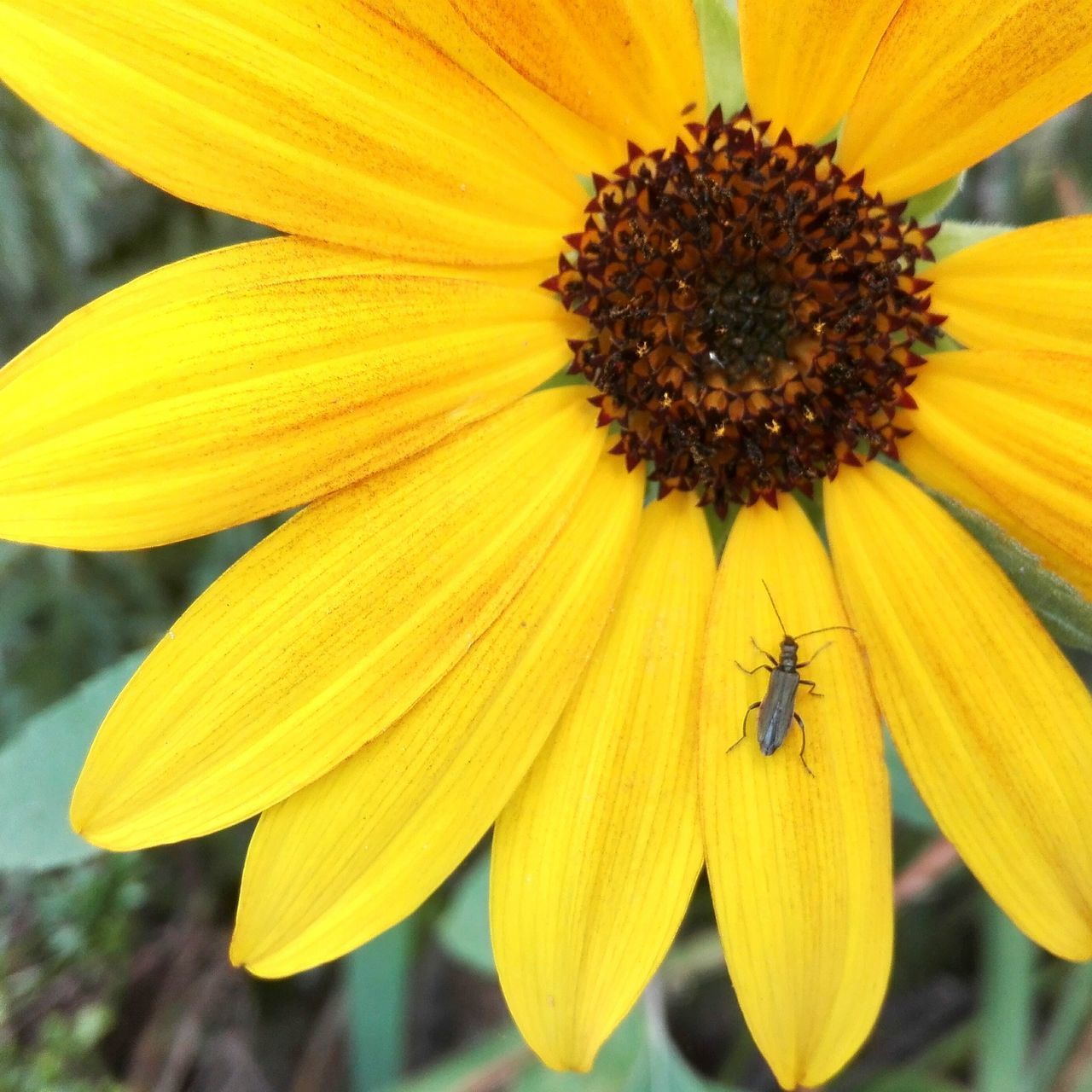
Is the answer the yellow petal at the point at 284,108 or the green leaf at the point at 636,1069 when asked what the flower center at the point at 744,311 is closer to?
the yellow petal at the point at 284,108

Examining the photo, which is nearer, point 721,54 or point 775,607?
point 721,54

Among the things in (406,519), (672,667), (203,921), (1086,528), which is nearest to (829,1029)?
(672,667)

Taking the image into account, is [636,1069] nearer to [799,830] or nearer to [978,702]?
[799,830]

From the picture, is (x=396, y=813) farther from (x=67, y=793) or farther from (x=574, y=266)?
(x=574, y=266)

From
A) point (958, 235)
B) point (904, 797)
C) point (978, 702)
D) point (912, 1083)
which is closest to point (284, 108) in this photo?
point (958, 235)

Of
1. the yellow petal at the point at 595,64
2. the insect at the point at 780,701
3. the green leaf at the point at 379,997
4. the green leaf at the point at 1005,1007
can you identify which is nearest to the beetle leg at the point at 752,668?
the insect at the point at 780,701
